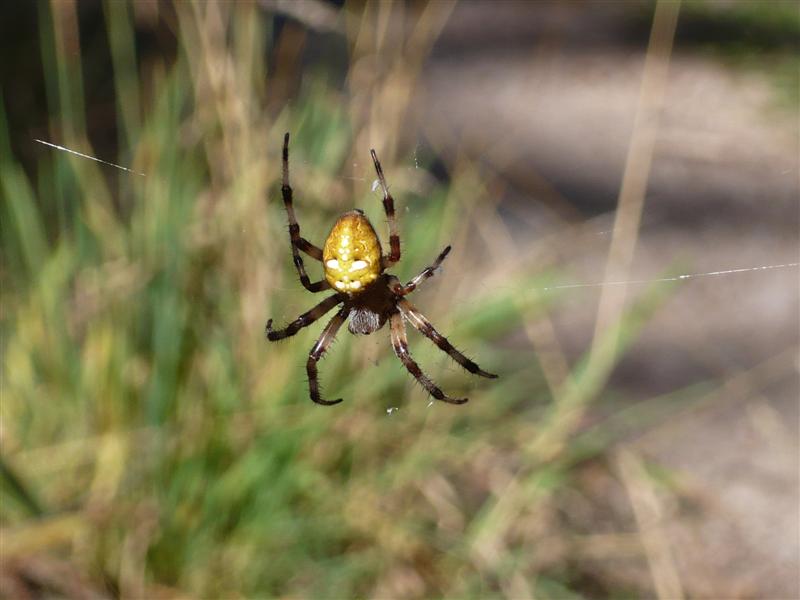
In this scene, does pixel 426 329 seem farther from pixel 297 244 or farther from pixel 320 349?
pixel 297 244

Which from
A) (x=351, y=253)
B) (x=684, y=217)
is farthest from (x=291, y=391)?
(x=684, y=217)

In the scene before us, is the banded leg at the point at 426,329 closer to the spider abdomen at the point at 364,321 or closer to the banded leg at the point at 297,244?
the spider abdomen at the point at 364,321

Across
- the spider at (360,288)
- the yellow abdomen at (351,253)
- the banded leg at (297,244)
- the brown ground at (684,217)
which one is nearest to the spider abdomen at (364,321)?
the spider at (360,288)

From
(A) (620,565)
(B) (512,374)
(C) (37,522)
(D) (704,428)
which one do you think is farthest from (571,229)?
(C) (37,522)

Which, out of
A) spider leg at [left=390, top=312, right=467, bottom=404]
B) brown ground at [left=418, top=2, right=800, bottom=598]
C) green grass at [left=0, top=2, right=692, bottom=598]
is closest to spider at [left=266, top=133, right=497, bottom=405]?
spider leg at [left=390, top=312, right=467, bottom=404]

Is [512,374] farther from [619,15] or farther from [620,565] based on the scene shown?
[619,15]

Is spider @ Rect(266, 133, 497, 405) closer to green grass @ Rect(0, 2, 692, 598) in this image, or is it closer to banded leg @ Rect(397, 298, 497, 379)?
banded leg @ Rect(397, 298, 497, 379)

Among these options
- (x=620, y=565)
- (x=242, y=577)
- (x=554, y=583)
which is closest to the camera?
(x=242, y=577)
